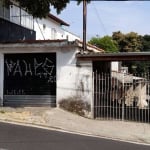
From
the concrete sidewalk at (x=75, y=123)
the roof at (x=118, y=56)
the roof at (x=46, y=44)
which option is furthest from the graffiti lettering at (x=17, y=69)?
the roof at (x=118, y=56)

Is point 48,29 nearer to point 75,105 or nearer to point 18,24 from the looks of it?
point 18,24

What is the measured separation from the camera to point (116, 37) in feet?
221

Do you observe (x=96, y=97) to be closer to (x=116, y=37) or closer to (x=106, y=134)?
(x=106, y=134)

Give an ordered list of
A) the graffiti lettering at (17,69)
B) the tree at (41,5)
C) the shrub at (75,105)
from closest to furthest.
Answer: the tree at (41,5) < the shrub at (75,105) < the graffiti lettering at (17,69)

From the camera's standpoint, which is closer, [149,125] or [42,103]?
[149,125]

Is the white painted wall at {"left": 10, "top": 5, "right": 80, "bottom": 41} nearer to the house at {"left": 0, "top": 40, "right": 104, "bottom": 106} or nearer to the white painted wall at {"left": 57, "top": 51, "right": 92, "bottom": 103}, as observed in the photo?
the house at {"left": 0, "top": 40, "right": 104, "bottom": 106}

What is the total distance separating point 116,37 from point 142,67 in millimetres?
10094

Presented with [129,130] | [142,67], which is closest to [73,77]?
[129,130]

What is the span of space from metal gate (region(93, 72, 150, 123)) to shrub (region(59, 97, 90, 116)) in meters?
0.48

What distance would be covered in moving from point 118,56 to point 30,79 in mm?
4224

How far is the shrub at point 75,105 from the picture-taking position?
2010 centimetres

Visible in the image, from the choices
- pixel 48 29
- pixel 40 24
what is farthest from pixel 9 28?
pixel 48 29

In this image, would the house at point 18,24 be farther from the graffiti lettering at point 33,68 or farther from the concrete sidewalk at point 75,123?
the concrete sidewalk at point 75,123

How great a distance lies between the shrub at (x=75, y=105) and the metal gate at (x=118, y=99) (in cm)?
48
